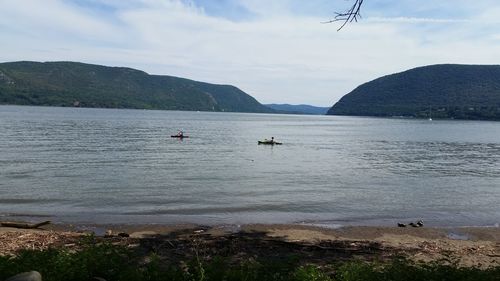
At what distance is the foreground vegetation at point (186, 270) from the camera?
344 inches

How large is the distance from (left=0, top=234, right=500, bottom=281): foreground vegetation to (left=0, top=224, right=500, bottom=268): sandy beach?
1.65 metres

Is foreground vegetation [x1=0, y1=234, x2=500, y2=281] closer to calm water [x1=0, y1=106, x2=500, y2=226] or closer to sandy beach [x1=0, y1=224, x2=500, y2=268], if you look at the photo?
sandy beach [x1=0, y1=224, x2=500, y2=268]

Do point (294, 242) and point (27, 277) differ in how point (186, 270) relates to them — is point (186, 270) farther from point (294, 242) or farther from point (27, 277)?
point (294, 242)

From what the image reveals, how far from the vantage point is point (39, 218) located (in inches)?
760

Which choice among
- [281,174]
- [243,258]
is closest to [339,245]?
[243,258]

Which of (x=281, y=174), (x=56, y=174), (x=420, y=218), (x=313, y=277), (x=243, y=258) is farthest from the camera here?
(x=281, y=174)

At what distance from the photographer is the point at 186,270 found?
9.47m

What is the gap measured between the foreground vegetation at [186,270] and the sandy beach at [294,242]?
165 centimetres

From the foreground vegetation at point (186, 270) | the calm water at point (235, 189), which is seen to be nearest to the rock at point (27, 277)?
the foreground vegetation at point (186, 270)

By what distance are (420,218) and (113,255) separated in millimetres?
15571

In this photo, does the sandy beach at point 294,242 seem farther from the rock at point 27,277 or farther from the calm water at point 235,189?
the rock at point 27,277

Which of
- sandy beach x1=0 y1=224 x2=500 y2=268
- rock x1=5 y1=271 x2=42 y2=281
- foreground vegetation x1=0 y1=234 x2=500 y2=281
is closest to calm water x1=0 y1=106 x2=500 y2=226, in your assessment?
sandy beach x1=0 y1=224 x2=500 y2=268

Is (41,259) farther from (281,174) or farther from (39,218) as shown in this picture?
(281,174)

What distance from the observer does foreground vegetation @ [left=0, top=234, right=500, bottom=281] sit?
28.6 feet
